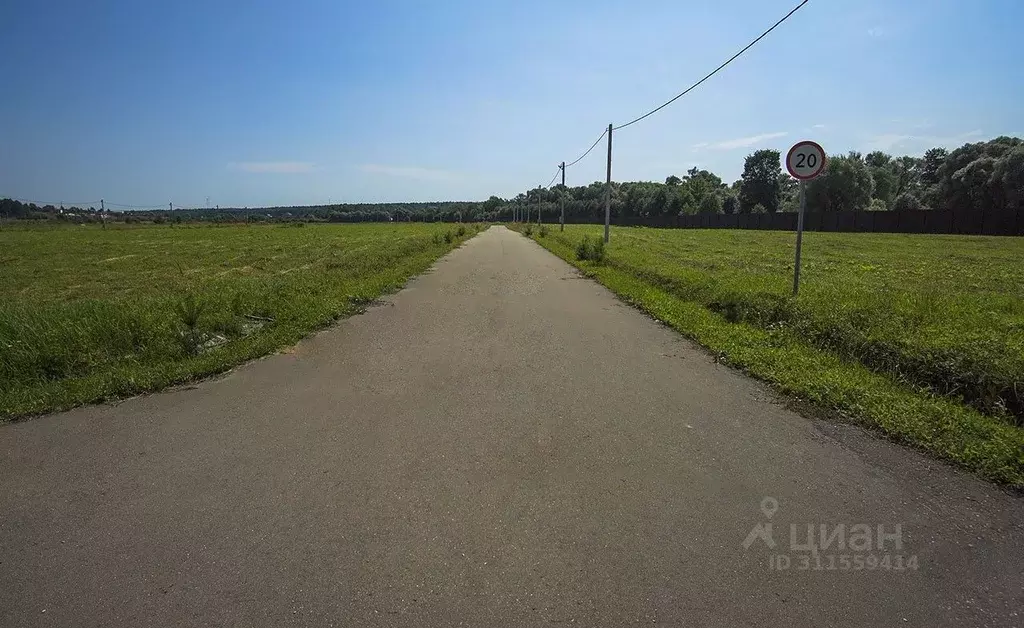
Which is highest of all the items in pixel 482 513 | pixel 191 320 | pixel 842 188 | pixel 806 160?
pixel 842 188

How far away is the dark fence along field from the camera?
39969mm

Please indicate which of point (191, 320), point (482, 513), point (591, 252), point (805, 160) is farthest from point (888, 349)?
point (591, 252)

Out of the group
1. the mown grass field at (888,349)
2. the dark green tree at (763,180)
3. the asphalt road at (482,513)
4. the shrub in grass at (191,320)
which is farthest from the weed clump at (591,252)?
the dark green tree at (763,180)

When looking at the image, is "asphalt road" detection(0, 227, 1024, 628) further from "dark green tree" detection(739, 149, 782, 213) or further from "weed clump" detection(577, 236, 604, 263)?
"dark green tree" detection(739, 149, 782, 213)

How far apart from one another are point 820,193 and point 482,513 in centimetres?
7321

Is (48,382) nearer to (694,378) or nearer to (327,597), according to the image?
(327,597)

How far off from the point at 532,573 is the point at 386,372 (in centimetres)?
400

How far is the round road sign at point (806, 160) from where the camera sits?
8.89 meters

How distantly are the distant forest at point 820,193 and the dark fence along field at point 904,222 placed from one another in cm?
167

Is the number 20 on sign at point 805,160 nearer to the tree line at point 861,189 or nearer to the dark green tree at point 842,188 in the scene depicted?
the tree line at point 861,189

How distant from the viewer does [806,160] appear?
29.6 ft

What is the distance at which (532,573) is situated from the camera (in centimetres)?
261

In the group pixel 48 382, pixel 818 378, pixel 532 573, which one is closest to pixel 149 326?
pixel 48 382

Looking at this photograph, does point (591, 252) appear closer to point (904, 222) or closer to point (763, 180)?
point (904, 222)
